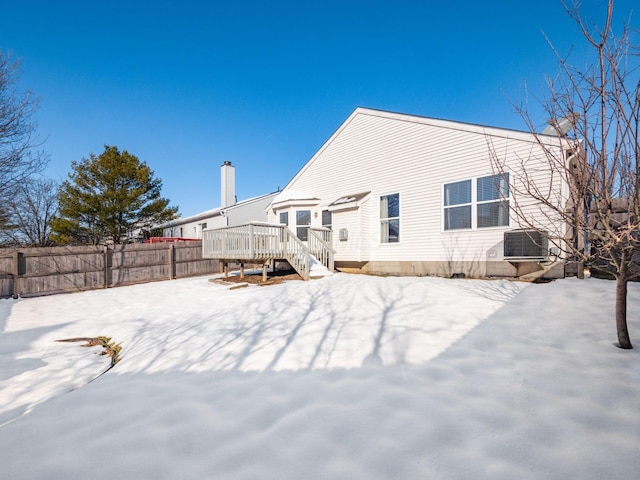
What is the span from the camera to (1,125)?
796cm

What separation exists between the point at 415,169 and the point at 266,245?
5.53 m

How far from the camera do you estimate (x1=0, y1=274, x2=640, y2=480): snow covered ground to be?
190cm

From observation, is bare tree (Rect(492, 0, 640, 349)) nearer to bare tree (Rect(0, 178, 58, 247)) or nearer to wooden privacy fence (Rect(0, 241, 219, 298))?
wooden privacy fence (Rect(0, 241, 219, 298))

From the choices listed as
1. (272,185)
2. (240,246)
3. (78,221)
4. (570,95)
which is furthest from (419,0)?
(78,221)

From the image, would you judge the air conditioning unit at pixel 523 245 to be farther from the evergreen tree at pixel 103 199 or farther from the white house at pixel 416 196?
the evergreen tree at pixel 103 199

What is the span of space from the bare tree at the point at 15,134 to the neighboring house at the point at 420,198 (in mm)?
8108

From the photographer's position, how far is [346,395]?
2773mm

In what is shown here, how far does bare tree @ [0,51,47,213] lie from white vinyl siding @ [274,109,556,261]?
30.8ft

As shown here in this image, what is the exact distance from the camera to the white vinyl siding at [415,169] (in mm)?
8258

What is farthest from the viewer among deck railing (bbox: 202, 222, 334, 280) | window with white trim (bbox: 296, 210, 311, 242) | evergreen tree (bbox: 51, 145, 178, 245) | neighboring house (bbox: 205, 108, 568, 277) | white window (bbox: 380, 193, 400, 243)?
evergreen tree (bbox: 51, 145, 178, 245)

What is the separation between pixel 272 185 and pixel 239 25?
1420cm

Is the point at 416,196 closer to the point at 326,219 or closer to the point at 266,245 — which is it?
the point at 326,219

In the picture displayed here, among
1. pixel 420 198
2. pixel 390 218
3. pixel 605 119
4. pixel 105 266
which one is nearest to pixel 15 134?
pixel 105 266

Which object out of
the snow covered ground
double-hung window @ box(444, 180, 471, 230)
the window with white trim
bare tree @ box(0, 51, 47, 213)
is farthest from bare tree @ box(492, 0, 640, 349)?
bare tree @ box(0, 51, 47, 213)
